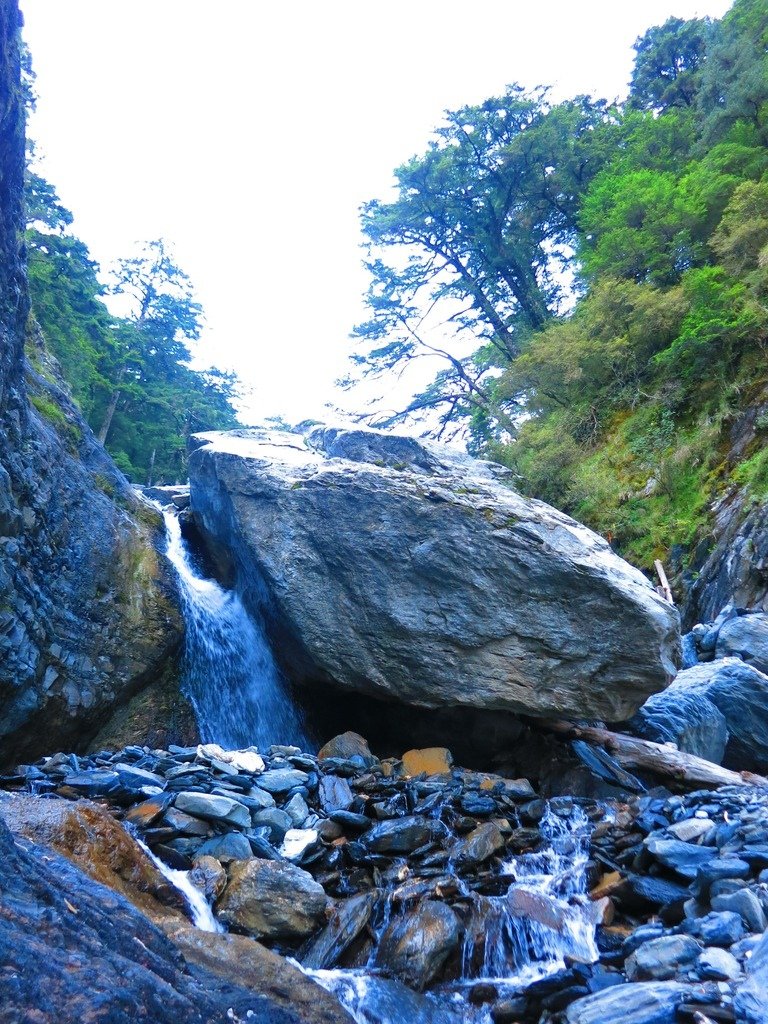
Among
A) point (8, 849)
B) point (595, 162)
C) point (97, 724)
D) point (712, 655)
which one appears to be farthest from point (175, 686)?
point (595, 162)

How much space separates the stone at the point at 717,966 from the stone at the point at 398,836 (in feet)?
8.51

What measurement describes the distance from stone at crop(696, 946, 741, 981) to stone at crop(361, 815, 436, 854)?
2.60m

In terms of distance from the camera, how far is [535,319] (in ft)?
80.2

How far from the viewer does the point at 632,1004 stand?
10.4ft

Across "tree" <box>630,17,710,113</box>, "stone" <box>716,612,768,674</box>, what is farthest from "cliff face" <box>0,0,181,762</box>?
"tree" <box>630,17,710,113</box>

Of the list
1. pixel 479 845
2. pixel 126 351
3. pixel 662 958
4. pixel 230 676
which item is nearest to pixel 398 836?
pixel 479 845

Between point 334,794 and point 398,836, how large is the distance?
0.99 metres

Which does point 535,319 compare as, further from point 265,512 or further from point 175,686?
point 175,686

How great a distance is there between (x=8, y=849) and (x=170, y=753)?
16.5ft

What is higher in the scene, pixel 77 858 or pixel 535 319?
pixel 535 319

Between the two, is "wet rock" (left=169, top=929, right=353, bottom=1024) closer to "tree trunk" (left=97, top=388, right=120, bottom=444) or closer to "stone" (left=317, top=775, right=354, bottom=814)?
"stone" (left=317, top=775, right=354, bottom=814)

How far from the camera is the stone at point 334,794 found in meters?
5.99

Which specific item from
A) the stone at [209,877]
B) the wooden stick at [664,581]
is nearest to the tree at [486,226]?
the wooden stick at [664,581]

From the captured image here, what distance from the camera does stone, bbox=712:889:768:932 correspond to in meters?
3.69
